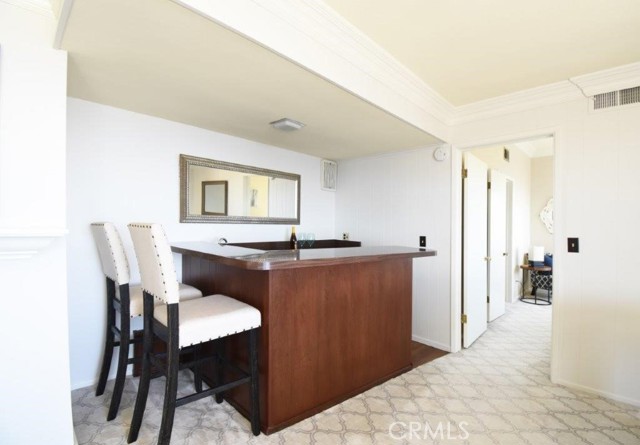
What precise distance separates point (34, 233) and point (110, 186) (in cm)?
117

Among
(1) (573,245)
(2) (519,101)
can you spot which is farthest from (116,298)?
(2) (519,101)

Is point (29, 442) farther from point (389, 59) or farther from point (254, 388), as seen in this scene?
point (389, 59)

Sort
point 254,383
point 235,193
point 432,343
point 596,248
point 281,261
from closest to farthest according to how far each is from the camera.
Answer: point 281,261, point 254,383, point 596,248, point 235,193, point 432,343

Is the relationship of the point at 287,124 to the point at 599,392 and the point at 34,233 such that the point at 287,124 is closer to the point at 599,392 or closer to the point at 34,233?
the point at 34,233

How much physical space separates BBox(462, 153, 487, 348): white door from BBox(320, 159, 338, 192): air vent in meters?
1.56

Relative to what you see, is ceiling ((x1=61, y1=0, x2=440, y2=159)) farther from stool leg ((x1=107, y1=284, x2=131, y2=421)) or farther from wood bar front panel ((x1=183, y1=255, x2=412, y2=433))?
stool leg ((x1=107, y1=284, x2=131, y2=421))

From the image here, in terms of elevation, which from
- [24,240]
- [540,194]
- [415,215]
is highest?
[540,194]

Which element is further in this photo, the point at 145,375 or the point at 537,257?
the point at 537,257

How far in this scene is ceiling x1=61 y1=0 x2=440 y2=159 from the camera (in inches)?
55.8

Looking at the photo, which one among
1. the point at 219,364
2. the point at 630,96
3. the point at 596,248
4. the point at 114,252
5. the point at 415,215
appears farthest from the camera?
the point at 415,215

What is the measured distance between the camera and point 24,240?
1374mm

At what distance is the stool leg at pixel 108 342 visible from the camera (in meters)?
2.19

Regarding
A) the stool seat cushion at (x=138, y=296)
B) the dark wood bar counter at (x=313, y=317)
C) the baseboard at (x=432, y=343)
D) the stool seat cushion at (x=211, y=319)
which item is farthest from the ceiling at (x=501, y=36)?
the baseboard at (x=432, y=343)

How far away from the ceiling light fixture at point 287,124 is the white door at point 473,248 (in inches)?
70.2
